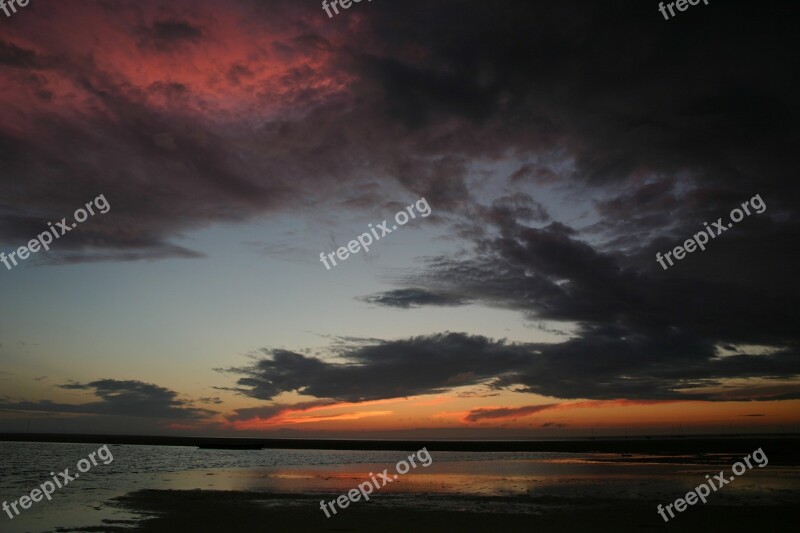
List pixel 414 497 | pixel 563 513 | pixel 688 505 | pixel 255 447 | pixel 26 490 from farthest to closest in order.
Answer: pixel 255 447, pixel 26 490, pixel 414 497, pixel 688 505, pixel 563 513

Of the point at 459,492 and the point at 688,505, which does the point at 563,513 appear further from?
the point at 459,492

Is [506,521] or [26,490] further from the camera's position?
[26,490]

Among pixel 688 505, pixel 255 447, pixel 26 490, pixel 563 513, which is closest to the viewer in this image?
pixel 563 513

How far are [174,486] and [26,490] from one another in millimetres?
9240

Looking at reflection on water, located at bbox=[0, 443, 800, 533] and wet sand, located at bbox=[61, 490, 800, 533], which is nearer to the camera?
wet sand, located at bbox=[61, 490, 800, 533]

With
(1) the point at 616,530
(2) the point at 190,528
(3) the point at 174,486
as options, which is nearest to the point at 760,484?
(1) the point at 616,530

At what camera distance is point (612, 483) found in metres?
42.5

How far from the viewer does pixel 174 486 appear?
4138 cm

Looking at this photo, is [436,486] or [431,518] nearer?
[431,518]

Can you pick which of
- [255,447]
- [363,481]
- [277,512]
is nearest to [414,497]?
[277,512]

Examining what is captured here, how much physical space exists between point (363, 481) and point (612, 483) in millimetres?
19501

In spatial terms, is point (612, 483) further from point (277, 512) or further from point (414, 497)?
point (277, 512)

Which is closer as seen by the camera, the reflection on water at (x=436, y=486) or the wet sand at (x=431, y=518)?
the wet sand at (x=431, y=518)

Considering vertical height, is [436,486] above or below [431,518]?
below
